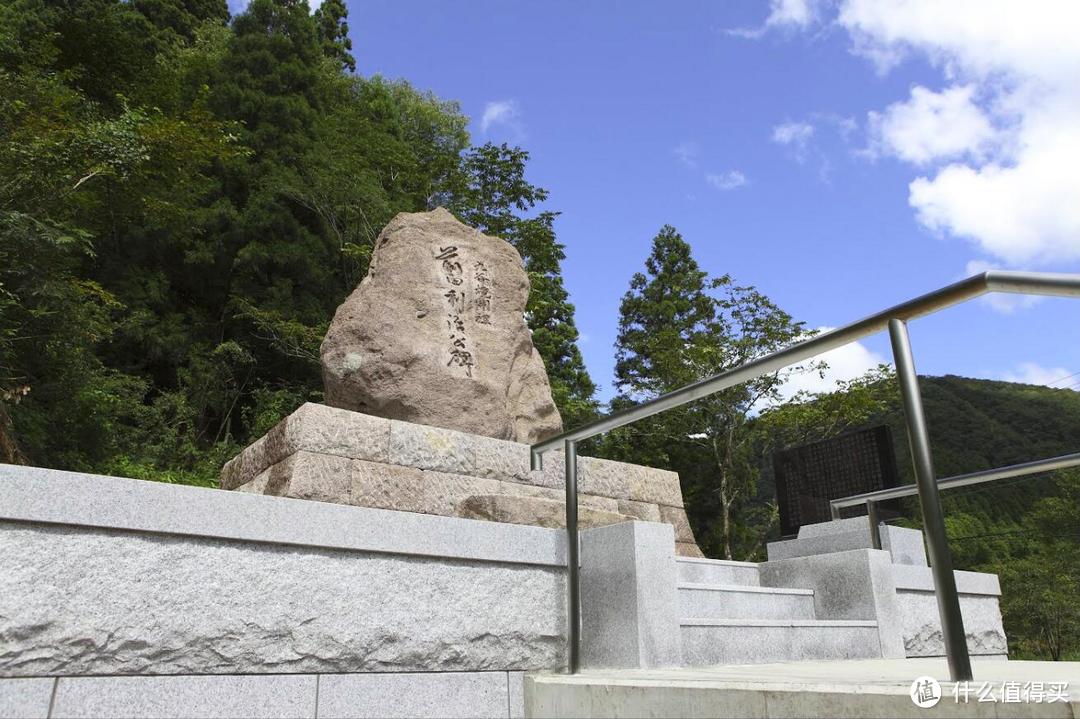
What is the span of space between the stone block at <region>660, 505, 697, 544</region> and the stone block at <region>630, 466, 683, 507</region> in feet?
0.15

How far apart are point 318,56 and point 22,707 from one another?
18636 mm

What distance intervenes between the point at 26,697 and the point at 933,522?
2299mm

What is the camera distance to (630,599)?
9.48ft

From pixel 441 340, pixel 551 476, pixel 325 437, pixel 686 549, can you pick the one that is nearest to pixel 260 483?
pixel 325 437

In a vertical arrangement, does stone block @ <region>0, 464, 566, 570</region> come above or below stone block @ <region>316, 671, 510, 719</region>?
above

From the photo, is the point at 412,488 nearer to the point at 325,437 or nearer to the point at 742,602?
the point at 325,437

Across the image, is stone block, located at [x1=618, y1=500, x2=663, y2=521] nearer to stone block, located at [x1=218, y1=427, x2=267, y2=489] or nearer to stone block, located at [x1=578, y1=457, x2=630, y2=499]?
stone block, located at [x1=578, y1=457, x2=630, y2=499]

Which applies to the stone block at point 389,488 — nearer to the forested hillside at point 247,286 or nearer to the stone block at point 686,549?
the stone block at point 686,549

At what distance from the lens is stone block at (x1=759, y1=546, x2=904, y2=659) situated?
3904 millimetres

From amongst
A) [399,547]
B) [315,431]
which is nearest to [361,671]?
[399,547]

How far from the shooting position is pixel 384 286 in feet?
18.9

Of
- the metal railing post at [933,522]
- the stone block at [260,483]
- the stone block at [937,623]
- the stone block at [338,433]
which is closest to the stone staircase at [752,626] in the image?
the stone block at [937,623]

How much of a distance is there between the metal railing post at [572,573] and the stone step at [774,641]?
0.43 metres

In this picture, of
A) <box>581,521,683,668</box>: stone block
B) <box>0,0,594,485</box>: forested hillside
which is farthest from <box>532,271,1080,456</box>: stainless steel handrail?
<box>0,0,594,485</box>: forested hillside
